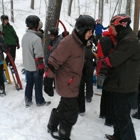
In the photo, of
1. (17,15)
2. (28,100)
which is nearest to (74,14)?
(17,15)

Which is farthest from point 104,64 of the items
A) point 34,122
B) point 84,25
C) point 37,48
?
point 34,122

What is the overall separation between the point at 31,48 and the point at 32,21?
548 mm

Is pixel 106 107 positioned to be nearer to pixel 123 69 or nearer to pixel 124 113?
pixel 124 113

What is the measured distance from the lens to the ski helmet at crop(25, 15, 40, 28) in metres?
4.09

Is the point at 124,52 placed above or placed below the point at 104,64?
above

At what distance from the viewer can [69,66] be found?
9.46 ft

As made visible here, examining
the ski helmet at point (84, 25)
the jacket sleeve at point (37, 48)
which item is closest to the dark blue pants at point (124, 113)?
the ski helmet at point (84, 25)

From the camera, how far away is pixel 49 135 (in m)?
3.55

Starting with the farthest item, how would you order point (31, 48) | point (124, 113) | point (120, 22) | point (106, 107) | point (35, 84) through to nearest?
point (35, 84) < point (31, 48) < point (106, 107) < point (124, 113) < point (120, 22)

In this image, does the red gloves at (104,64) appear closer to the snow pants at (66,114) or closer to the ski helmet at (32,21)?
the snow pants at (66,114)

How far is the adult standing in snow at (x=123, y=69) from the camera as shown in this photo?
9.23 feet

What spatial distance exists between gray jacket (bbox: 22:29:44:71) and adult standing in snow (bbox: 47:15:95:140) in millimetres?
1356

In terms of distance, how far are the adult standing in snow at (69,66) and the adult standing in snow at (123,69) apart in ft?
1.33

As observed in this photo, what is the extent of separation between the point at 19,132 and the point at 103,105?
1.73 meters
